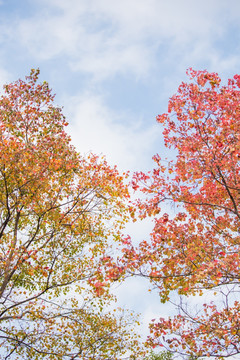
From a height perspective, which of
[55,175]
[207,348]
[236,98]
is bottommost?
[207,348]

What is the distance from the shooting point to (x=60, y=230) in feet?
46.1

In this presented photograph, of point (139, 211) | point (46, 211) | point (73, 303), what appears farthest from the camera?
point (73, 303)

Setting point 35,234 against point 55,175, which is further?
point 55,175

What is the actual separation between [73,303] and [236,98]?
1065 cm

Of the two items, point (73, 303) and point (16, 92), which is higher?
point (16, 92)

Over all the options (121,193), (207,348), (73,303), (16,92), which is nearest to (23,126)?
(16,92)

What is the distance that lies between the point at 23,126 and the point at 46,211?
4.53m

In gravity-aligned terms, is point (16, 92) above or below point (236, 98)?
above

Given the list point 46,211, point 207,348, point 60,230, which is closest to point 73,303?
point 60,230

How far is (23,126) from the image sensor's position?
14984 millimetres

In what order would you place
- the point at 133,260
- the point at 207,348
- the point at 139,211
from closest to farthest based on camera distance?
the point at 207,348 < the point at 133,260 < the point at 139,211

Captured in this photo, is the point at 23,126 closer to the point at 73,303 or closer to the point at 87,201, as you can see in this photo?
the point at 87,201

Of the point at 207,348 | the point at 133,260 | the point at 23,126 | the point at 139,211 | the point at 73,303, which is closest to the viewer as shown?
the point at 207,348

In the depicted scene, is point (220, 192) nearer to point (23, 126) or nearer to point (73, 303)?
point (73, 303)
